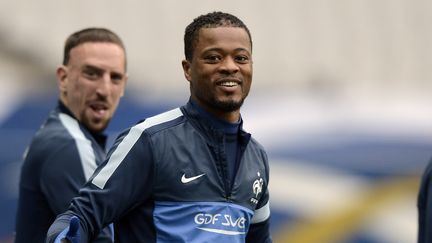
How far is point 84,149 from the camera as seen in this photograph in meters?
4.04

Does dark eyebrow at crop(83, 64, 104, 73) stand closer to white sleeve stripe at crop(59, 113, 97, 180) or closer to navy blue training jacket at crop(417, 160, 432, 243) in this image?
white sleeve stripe at crop(59, 113, 97, 180)

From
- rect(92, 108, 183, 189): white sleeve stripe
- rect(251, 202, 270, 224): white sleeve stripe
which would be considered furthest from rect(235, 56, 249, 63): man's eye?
rect(251, 202, 270, 224): white sleeve stripe

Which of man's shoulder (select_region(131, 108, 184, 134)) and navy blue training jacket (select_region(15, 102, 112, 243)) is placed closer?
man's shoulder (select_region(131, 108, 184, 134))

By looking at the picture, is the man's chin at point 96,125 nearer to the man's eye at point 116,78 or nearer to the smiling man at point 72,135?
the smiling man at point 72,135

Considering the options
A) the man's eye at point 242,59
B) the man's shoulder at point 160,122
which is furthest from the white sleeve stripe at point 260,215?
the man's eye at point 242,59

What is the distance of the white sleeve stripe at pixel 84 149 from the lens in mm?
3967

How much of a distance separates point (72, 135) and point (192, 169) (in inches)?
42.2

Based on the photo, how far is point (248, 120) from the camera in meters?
9.14

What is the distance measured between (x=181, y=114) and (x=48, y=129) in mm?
1097

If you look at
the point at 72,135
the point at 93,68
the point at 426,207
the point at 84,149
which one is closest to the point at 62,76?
the point at 93,68

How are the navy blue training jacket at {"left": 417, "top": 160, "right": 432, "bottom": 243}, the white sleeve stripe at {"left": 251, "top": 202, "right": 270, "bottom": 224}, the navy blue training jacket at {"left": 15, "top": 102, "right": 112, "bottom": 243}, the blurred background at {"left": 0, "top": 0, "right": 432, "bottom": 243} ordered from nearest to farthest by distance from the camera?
the white sleeve stripe at {"left": 251, "top": 202, "right": 270, "bottom": 224}
the navy blue training jacket at {"left": 417, "top": 160, "right": 432, "bottom": 243}
the navy blue training jacket at {"left": 15, "top": 102, "right": 112, "bottom": 243}
the blurred background at {"left": 0, "top": 0, "right": 432, "bottom": 243}

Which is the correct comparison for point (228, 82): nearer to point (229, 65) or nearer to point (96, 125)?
point (229, 65)

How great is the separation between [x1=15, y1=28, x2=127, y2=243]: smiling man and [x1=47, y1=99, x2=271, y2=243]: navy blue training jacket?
64 cm

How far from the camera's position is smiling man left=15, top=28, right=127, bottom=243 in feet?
13.0
